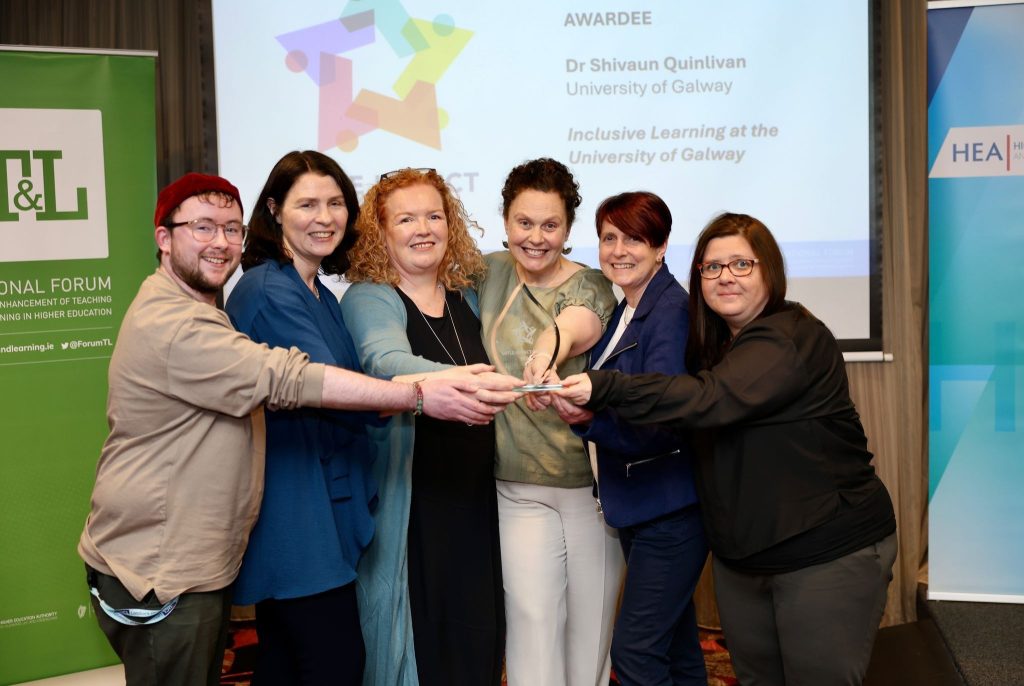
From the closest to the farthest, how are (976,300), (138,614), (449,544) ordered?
(138,614), (449,544), (976,300)

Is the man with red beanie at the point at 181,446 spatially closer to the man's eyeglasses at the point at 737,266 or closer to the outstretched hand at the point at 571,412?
the outstretched hand at the point at 571,412

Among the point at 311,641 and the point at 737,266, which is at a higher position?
the point at 737,266

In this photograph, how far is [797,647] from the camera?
6.72 ft

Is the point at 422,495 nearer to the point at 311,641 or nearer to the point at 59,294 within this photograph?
the point at 311,641

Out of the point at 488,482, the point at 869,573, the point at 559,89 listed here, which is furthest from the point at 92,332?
the point at 869,573

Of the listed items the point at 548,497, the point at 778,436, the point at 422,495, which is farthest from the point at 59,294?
the point at 778,436

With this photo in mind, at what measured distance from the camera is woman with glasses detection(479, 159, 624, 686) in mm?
2441

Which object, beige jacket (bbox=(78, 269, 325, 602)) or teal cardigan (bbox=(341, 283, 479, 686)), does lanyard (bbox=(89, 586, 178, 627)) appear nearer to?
beige jacket (bbox=(78, 269, 325, 602))

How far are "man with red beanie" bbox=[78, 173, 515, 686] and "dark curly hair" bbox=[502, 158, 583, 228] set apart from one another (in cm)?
85

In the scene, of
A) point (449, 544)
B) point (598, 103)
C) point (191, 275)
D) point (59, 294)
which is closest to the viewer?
point (191, 275)

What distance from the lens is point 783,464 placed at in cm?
202

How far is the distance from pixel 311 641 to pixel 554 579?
695 millimetres

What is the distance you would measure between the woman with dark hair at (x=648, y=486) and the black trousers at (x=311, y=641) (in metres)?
0.68

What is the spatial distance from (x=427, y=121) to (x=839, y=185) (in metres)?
1.80
